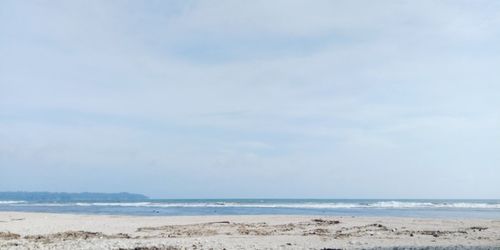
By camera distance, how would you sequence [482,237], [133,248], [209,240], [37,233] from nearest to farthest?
[133,248] → [209,240] → [482,237] → [37,233]

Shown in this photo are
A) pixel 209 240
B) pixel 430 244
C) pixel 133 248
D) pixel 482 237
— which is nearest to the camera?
pixel 133 248

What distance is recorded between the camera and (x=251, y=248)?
14.5 meters

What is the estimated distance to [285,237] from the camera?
1777cm

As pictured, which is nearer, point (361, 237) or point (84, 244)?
point (84, 244)

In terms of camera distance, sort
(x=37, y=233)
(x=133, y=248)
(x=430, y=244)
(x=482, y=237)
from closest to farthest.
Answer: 1. (x=133, y=248)
2. (x=430, y=244)
3. (x=482, y=237)
4. (x=37, y=233)

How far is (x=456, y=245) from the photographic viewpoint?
1502cm

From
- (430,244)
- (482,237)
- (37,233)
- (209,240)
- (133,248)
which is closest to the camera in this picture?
(133,248)

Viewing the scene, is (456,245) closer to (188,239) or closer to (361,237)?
(361,237)

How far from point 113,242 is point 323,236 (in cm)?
756

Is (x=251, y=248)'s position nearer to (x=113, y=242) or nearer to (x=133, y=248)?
(x=133, y=248)

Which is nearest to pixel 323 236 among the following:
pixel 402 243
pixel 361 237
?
pixel 361 237

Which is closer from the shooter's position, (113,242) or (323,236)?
(113,242)

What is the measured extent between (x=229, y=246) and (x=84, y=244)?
4.62 m

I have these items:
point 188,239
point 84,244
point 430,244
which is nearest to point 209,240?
point 188,239
